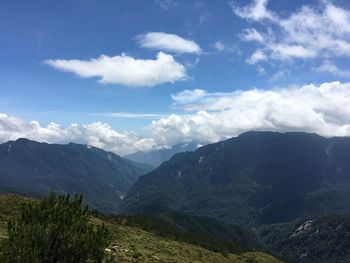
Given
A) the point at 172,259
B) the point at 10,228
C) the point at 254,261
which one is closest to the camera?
the point at 10,228

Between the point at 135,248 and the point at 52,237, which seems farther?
the point at 135,248

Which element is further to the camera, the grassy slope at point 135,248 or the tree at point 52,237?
the grassy slope at point 135,248

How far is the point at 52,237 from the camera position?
37.6 metres

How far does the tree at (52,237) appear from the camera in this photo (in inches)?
1383

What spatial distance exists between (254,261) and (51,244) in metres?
99.6

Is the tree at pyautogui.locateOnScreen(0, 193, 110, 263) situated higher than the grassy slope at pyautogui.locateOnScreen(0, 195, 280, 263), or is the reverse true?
the tree at pyautogui.locateOnScreen(0, 193, 110, 263)

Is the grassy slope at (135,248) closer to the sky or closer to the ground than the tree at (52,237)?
closer to the ground

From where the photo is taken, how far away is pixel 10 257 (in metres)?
34.4

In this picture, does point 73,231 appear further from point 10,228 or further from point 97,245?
point 10,228

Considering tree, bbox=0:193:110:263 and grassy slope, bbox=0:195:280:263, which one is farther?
grassy slope, bbox=0:195:280:263

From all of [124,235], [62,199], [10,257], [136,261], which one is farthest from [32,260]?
[124,235]

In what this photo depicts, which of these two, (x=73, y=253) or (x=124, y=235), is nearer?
(x=73, y=253)

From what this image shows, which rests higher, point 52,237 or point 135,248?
point 52,237

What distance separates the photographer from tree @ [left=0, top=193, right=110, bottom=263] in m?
35.1
